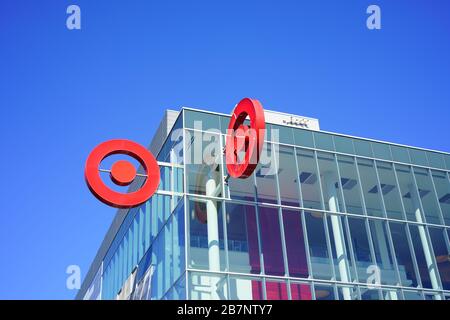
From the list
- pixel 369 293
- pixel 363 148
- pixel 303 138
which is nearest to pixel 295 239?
pixel 369 293

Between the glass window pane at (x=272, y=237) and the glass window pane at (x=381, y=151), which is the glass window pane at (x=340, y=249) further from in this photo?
the glass window pane at (x=381, y=151)

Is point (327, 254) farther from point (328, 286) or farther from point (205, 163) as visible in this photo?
point (205, 163)

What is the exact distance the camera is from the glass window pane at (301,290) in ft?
74.2

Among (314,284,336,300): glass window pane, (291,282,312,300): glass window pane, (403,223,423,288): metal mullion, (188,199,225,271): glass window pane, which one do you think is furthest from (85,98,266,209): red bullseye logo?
(403,223,423,288): metal mullion

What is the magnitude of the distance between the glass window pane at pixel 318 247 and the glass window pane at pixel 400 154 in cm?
558

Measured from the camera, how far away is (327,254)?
24359mm

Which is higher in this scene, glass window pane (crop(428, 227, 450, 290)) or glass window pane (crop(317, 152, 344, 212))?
glass window pane (crop(317, 152, 344, 212))

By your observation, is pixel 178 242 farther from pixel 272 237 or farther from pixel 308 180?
pixel 308 180

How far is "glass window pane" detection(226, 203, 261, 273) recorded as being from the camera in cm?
2225

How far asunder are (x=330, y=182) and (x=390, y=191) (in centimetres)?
320

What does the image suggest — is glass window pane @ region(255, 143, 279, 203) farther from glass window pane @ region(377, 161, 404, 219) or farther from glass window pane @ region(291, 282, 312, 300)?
glass window pane @ region(377, 161, 404, 219)

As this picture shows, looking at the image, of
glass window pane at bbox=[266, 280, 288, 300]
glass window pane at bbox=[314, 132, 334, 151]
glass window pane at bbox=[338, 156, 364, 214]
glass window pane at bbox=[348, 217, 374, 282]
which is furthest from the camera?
glass window pane at bbox=[314, 132, 334, 151]

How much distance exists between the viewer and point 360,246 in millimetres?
24688

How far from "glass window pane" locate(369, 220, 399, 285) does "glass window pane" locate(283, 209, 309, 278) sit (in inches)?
124
